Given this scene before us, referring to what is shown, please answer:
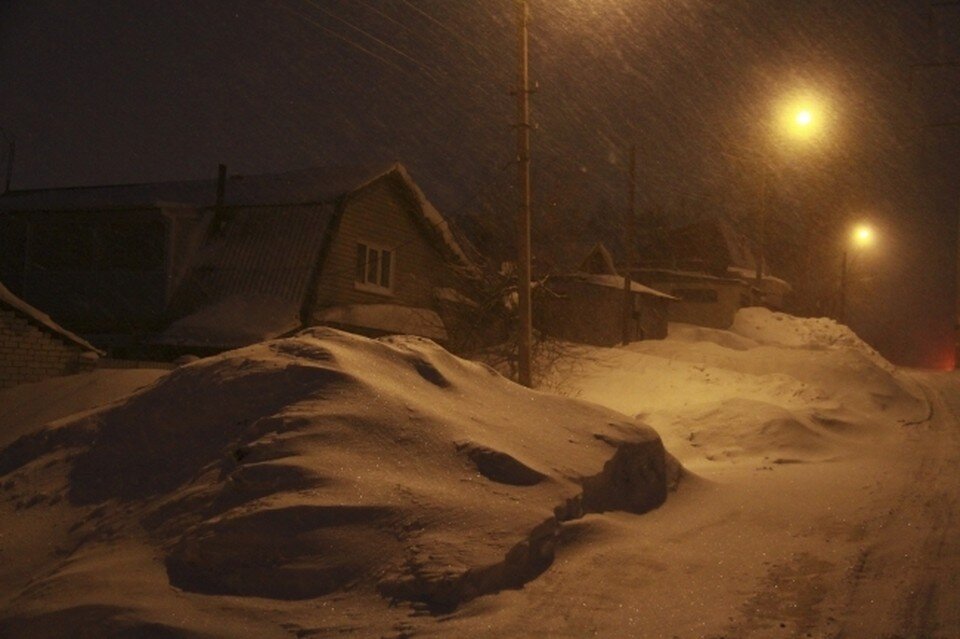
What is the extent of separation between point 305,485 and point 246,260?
20.4m

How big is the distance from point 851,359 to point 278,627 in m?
25.3

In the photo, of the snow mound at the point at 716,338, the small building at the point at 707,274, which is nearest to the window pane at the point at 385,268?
the snow mound at the point at 716,338

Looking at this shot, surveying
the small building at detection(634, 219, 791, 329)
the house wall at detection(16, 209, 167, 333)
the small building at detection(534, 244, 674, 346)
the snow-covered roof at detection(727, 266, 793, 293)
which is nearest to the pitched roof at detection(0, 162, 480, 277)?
the house wall at detection(16, 209, 167, 333)

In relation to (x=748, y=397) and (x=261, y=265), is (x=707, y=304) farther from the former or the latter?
(x=261, y=265)

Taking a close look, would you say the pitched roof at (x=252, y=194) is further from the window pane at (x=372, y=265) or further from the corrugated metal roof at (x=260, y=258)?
the window pane at (x=372, y=265)

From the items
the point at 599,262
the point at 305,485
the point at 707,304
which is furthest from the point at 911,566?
the point at 707,304

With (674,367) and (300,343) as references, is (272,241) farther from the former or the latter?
(300,343)

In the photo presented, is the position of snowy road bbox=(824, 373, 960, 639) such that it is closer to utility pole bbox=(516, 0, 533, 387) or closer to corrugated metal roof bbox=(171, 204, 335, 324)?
utility pole bbox=(516, 0, 533, 387)

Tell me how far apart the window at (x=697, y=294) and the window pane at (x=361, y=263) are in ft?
90.4

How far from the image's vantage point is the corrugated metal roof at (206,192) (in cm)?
2656

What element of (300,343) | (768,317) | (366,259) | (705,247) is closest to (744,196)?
(705,247)

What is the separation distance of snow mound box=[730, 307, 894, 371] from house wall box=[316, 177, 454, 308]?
1887 cm

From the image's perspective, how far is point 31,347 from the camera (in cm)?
1825

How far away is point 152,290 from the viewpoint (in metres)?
26.4
